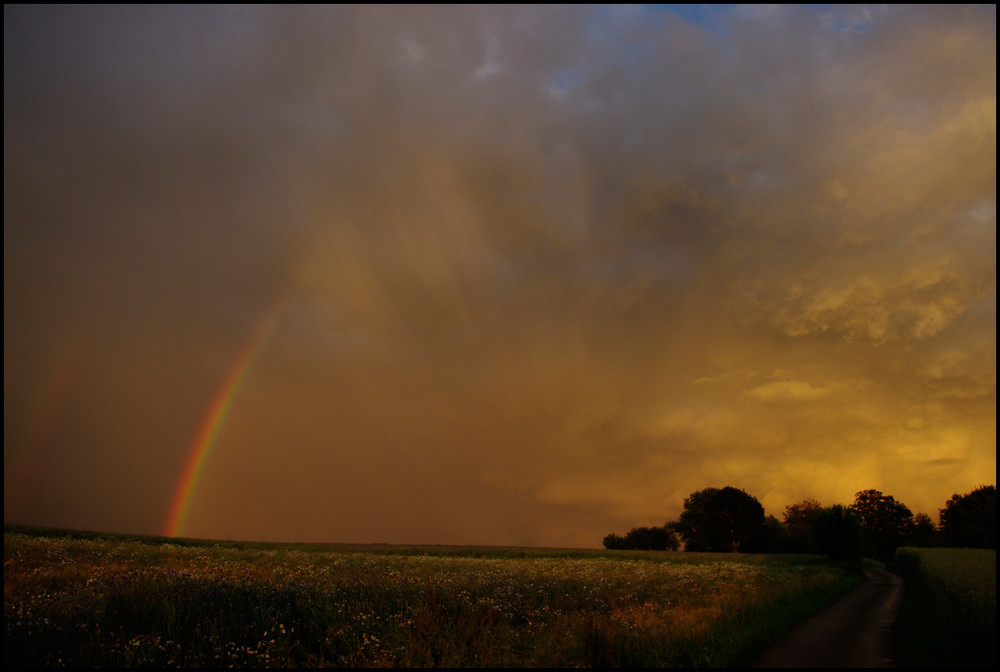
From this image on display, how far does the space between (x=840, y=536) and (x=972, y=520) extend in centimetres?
6488

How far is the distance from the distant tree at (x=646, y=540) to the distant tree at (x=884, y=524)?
47785 millimetres

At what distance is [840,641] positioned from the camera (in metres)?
17.8

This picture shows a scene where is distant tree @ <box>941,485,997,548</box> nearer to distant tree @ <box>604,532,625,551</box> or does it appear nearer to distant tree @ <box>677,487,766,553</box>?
distant tree @ <box>677,487,766,553</box>

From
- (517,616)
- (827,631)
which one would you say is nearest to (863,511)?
(827,631)

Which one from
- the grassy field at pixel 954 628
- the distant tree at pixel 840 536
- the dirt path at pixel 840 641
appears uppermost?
the distant tree at pixel 840 536

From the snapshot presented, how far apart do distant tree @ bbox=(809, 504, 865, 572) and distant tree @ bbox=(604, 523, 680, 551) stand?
62822 millimetres

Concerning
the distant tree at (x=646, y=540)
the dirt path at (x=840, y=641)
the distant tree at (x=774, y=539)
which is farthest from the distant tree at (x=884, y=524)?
the dirt path at (x=840, y=641)

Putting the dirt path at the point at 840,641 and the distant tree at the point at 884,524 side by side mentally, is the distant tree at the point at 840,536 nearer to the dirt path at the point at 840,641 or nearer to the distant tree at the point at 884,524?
the dirt path at the point at 840,641

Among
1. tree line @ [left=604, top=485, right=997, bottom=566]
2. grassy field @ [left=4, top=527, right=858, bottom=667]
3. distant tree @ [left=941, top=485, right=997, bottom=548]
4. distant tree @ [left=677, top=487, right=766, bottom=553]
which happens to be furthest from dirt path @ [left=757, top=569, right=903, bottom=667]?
distant tree @ [left=941, top=485, right=997, bottom=548]

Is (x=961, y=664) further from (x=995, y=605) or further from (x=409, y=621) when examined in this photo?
(x=409, y=621)

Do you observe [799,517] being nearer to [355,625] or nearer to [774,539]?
[774,539]

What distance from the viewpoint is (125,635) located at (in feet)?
40.1

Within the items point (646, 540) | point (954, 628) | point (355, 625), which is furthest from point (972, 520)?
point (355, 625)

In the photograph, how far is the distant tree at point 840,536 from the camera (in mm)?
65500
